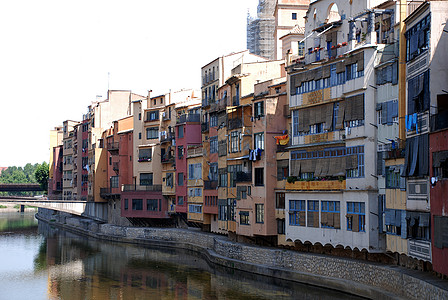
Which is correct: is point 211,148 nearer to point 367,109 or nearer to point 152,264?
point 152,264

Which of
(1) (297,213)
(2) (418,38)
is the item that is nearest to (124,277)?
(1) (297,213)

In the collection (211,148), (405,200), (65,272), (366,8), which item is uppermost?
(366,8)

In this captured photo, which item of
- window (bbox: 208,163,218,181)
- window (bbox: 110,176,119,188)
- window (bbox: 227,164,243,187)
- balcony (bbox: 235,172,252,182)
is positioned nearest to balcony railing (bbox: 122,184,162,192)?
window (bbox: 110,176,119,188)

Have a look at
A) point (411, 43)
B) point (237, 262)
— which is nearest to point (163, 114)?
point (237, 262)

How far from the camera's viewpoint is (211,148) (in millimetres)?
57000

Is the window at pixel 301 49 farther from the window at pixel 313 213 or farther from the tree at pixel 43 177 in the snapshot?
the tree at pixel 43 177

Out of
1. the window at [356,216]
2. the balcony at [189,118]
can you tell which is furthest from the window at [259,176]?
the balcony at [189,118]

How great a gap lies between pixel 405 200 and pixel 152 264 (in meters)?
25.3

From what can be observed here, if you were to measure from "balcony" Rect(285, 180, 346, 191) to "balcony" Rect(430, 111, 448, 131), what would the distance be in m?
9.16

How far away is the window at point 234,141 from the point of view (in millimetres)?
48750

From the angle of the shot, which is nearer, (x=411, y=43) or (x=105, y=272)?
(x=411, y=43)

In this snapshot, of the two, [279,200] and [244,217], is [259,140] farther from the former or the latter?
[244,217]

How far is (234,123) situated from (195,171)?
13104 millimetres

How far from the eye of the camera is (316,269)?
125 ft
